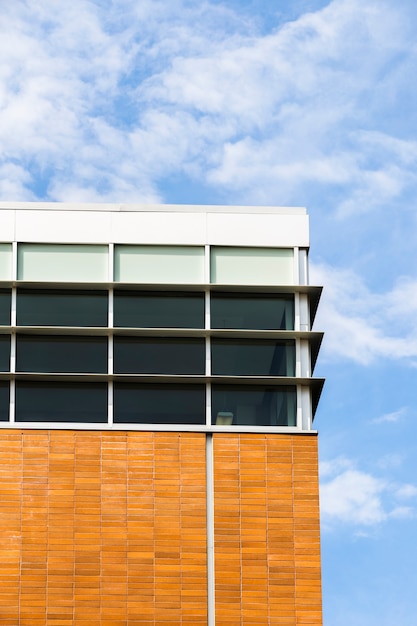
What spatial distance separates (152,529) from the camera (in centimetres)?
3170

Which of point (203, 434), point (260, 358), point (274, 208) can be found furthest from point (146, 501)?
point (274, 208)

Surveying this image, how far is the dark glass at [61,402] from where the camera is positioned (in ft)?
107

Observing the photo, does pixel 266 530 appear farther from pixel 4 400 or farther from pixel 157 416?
pixel 4 400

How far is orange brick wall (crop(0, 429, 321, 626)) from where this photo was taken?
31.2 m

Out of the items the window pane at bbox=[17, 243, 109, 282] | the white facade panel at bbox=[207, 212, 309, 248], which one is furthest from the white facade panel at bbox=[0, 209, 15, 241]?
the white facade panel at bbox=[207, 212, 309, 248]

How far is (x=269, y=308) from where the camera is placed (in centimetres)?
3378

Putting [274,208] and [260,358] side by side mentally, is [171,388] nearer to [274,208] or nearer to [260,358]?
[260,358]

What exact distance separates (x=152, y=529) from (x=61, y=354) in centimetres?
411

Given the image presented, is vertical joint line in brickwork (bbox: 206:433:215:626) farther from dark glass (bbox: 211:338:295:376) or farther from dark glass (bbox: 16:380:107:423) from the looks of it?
dark glass (bbox: 16:380:107:423)

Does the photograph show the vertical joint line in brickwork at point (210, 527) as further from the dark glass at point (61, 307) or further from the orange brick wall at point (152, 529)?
the dark glass at point (61, 307)

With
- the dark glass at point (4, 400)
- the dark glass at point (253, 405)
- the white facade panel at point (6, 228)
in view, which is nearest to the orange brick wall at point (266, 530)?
the dark glass at point (253, 405)

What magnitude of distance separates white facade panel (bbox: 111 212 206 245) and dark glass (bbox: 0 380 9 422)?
12.6 feet

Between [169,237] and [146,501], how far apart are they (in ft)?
18.8

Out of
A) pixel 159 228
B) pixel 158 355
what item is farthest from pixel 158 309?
pixel 159 228
